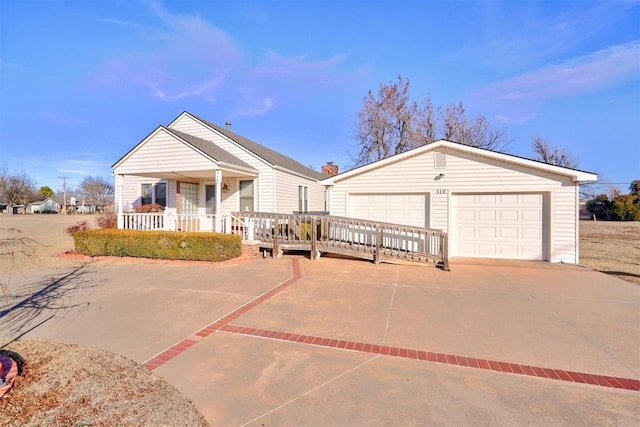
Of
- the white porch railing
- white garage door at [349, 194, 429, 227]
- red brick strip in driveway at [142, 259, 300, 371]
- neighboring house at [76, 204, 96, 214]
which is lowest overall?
red brick strip in driveway at [142, 259, 300, 371]

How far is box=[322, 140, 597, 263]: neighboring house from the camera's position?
9430mm

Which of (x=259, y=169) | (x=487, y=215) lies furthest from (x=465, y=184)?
(x=259, y=169)

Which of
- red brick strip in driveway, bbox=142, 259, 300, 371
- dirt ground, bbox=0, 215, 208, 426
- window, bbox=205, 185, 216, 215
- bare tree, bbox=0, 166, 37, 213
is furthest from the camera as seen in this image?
bare tree, bbox=0, 166, 37, 213

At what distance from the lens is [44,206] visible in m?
69.8

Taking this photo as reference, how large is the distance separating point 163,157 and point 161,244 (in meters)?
3.53

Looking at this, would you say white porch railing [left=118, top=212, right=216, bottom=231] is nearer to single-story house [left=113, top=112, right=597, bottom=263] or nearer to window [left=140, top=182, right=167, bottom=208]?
single-story house [left=113, top=112, right=597, bottom=263]

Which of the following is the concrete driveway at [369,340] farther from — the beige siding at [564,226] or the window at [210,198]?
the window at [210,198]

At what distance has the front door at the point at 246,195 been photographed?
13.7 metres

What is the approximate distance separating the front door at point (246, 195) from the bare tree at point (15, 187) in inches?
2372

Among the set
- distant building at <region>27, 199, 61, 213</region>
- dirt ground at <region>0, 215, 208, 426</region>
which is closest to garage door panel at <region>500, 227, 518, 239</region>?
dirt ground at <region>0, 215, 208, 426</region>

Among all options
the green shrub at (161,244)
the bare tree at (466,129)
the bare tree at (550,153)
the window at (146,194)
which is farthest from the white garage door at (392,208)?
the bare tree at (550,153)

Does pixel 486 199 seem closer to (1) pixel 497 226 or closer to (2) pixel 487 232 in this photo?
(1) pixel 497 226

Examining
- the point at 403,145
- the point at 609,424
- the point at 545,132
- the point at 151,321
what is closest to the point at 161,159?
the point at 151,321

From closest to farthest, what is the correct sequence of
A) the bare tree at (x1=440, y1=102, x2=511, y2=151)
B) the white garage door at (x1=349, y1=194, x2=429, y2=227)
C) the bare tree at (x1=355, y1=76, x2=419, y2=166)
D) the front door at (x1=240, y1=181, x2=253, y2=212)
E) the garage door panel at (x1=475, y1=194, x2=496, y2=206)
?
1. the garage door panel at (x1=475, y1=194, x2=496, y2=206)
2. the white garage door at (x1=349, y1=194, x2=429, y2=227)
3. the front door at (x1=240, y1=181, x2=253, y2=212)
4. the bare tree at (x1=355, y1=76, x2=419, y2=166)
5. the bare tree at (x1=440, y1=102, x2=511, y2=151)
